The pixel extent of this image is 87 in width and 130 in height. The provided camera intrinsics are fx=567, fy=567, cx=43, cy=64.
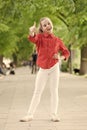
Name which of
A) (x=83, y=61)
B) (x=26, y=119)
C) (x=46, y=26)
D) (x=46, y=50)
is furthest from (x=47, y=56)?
(x=83, y=61)

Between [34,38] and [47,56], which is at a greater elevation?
[34,38]

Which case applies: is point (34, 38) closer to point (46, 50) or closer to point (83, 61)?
point (46, 50)

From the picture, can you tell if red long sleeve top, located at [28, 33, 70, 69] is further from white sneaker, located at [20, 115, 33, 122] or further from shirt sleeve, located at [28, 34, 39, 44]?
white sneaker, located at [20, 115, 33, 122]

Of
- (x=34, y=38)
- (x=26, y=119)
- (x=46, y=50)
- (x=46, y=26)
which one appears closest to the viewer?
(x=34, y=38)

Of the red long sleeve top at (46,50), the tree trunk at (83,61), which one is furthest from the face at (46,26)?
the tree trunk at (83,61)

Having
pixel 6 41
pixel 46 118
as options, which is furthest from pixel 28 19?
pixel 46 118

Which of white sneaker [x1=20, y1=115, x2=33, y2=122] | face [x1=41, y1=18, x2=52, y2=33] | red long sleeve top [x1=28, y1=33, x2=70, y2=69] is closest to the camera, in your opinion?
face [x1=41, y1=18, x2=52, y2=33]

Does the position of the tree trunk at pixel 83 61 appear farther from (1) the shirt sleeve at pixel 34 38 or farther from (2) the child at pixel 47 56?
(1) the shirt sleeve at pixel 34 38

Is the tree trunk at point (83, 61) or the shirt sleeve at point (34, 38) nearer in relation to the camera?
the shirt sleeve at point (34, 38)

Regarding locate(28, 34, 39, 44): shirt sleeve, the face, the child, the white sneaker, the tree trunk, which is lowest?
the tree trunk

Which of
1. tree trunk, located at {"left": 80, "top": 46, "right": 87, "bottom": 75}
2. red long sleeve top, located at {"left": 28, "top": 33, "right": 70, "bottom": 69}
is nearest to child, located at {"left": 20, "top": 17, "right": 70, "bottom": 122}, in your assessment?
red long sleeve top, located at {"left": 28, "top": 33, "right": 70, "bottom": 69}

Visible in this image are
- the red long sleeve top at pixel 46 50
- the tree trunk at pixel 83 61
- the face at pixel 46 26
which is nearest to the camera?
the face at pixel 46 26

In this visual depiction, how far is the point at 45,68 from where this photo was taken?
10.6 metres

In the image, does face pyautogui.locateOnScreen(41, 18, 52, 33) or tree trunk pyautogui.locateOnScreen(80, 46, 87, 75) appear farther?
tree trunk pyautogui.locateOnScreen(80, 46, 87, 75)
